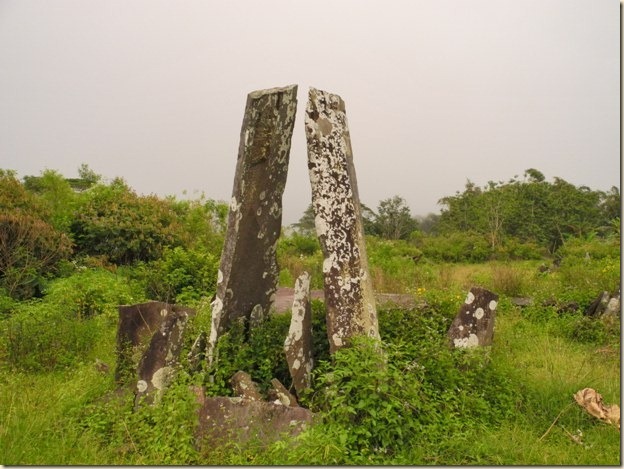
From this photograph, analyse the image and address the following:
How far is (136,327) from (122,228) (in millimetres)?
7497

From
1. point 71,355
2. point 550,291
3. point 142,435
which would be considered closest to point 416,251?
point 550,291

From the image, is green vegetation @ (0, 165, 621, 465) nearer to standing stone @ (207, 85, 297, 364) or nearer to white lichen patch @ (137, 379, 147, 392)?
white lichen patch @ (137, 379, 147, 392)

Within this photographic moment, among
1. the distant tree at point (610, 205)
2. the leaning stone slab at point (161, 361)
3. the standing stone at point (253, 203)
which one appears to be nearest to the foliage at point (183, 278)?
the standing stone at point (253, 203)

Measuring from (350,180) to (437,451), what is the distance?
2.83 m

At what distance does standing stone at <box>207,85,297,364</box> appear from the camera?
5910 millimetres

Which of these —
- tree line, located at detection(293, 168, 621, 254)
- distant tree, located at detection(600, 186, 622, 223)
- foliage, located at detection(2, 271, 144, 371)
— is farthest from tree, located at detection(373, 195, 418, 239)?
foliage, located at detection(2, 271, 144, 371)

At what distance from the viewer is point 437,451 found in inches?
178

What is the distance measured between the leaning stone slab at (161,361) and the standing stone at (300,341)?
3.72 feet

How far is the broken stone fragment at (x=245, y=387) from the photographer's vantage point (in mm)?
5102

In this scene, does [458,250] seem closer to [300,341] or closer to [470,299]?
[470,299]

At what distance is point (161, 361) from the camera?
530 centimetres

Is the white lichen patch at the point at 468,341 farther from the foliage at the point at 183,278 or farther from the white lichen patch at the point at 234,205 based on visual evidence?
the foliage at the point at 183,278

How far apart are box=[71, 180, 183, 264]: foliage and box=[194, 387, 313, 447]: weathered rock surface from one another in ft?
29.7

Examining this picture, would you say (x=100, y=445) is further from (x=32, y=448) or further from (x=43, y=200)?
(x=43, y=200)
